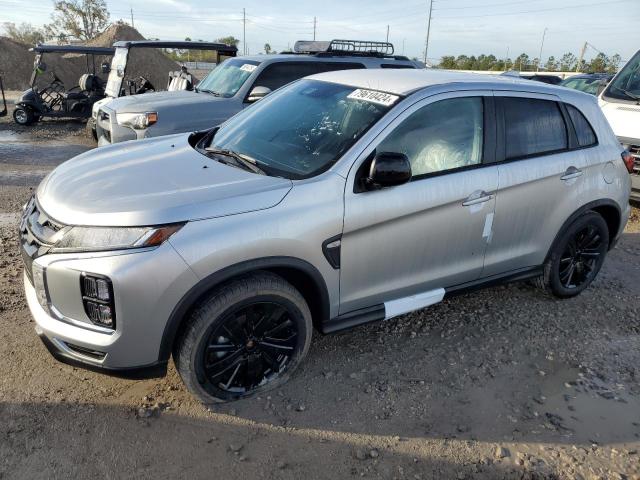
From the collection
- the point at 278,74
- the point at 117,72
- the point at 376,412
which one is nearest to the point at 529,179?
the point at 376,412

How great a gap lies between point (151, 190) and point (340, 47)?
21.2 feet

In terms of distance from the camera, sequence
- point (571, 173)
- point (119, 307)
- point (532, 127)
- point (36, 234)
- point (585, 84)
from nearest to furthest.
Result: point (119, 307) → point (36, 234) → point (532, 127) → point (571, 173) → point (585, 84)

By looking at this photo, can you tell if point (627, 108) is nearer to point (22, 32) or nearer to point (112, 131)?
point (112, 131)

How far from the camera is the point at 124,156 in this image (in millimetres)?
3293

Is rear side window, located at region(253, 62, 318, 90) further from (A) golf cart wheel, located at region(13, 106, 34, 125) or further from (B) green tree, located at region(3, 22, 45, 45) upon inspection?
(B) green tree, located at region(3, 22, 45, 45)

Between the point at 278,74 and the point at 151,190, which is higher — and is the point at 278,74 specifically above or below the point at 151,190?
above

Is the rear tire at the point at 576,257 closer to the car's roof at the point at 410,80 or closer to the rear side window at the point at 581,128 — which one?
the rear side window at the point at 581,128

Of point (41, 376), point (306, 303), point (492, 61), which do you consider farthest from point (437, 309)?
point (492, 61)

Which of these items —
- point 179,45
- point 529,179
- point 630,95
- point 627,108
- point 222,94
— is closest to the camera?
point 529,179

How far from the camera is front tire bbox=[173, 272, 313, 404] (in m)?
2.64

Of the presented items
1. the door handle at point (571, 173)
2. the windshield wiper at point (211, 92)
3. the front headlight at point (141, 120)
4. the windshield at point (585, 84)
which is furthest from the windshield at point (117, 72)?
the windshield at point (585, 84)

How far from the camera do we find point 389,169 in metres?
2.82

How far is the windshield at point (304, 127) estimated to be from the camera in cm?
305

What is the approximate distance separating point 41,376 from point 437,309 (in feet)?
9.38
